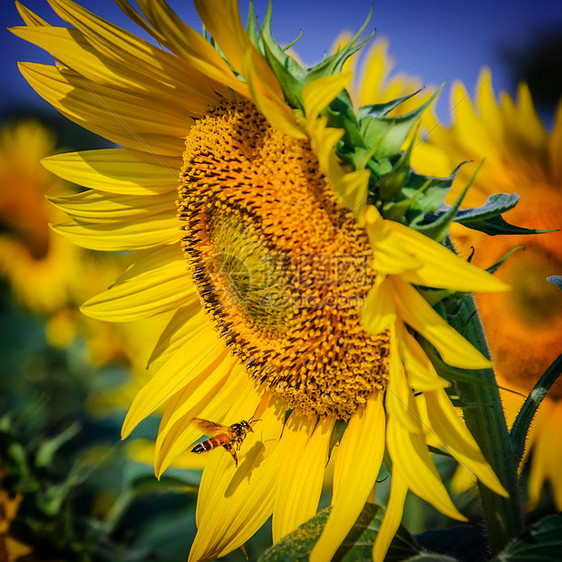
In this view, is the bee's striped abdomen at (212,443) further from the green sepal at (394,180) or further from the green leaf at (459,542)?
the green sepal at (394,180)

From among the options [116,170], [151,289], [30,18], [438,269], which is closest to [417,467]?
[438,269]

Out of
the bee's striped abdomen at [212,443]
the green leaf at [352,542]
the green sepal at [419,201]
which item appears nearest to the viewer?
the green sepal at [419,201]

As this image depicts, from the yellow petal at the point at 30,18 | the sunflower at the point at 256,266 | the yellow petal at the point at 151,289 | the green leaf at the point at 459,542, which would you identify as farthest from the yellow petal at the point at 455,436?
the yellow petal at the point at 30,18

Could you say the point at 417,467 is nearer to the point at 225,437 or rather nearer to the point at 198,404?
the point at 225,437

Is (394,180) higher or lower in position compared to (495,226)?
higher

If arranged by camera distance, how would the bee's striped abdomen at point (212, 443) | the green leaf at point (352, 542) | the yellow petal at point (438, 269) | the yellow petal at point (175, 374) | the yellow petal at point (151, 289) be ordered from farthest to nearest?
the yellow petal at point (151, 289) < the yellow petal at point (175, 374) < the bee's striped abdomen at point (212, 443) < the green leaf at point (352, 542) < the yellow petal at point (438, 269)

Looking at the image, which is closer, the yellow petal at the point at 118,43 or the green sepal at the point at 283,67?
the green sepal at the point at 283,67

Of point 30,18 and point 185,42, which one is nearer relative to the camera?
point 185,42
